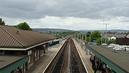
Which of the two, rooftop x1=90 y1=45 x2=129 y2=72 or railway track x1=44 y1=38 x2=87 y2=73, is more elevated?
rooftop x1=90 y1=45 x2=129 y2=72

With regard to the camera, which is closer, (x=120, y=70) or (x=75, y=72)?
(x=120, y=70)

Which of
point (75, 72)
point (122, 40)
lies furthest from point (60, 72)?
point (122, 40)

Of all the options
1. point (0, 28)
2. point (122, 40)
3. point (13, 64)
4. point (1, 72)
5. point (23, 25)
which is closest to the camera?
point (1, 72)

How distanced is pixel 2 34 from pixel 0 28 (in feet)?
8.72

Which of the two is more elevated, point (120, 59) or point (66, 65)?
point (120, 59)

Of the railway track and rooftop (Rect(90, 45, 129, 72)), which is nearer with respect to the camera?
rooftop (Rect(90, 45, 129, 72))

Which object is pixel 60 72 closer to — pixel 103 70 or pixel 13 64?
pixel 103 70

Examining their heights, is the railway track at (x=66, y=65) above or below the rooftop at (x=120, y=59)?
below

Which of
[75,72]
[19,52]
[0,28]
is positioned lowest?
[75,72]

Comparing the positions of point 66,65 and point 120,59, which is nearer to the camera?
point 120,59

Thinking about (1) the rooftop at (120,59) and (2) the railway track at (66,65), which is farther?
(2) the railway track at (66,65)

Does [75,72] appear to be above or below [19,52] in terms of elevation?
below

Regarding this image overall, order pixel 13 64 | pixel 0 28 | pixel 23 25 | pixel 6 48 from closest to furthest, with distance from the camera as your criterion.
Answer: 1. pixel 13 64
2. pixel 6 48
3. pixel 0 28
4. pixel 23 25

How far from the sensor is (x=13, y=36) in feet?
130
